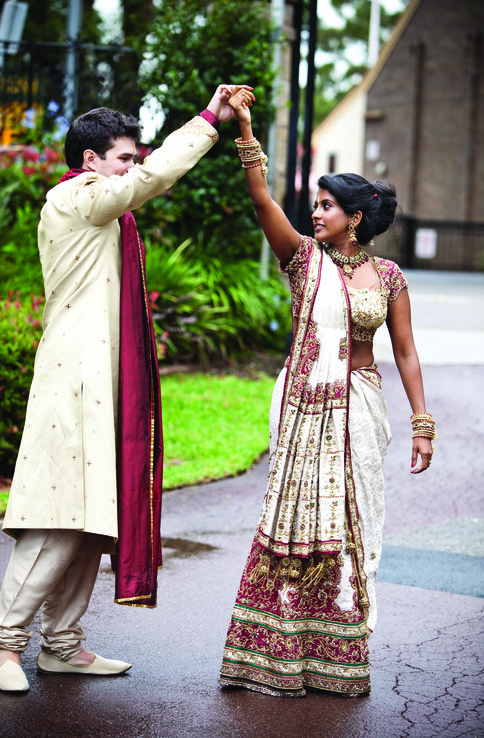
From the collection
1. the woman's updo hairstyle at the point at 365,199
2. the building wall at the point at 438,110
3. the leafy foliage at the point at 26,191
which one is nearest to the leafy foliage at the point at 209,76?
the leafy foliage at the point at 26,191

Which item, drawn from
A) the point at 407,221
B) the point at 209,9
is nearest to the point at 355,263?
the point at 209,9

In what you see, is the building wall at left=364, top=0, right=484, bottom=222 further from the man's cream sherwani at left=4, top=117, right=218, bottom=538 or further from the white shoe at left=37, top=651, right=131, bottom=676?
the white shoe at left=37, top=651, right=131, bottom=676

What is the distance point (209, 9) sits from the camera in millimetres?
12062

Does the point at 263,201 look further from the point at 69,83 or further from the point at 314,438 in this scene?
the point at 69,83

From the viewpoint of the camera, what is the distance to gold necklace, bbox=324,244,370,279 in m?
3.84

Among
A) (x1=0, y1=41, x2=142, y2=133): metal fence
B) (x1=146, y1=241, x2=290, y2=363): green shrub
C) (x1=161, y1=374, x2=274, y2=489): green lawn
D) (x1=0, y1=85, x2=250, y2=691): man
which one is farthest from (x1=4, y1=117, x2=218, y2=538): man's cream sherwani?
(x1=0, y1=41, x2=142, y2=133): metal fence

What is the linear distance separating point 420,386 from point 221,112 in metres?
1.37

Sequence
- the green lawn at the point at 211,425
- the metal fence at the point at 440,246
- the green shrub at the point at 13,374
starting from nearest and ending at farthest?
the green shrub at the point at 13,374 → the green lawn at the point at 211,425 → the metal fence at the point at 440,246

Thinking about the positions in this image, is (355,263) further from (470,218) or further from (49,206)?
(470,218)

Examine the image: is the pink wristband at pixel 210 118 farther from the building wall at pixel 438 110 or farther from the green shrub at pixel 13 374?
the building wall at pixel 438 110

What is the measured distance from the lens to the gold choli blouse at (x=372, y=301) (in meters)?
3.75

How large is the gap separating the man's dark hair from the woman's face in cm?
80

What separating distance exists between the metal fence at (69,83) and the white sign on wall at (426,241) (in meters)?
20.7

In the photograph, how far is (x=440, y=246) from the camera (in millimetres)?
32938
